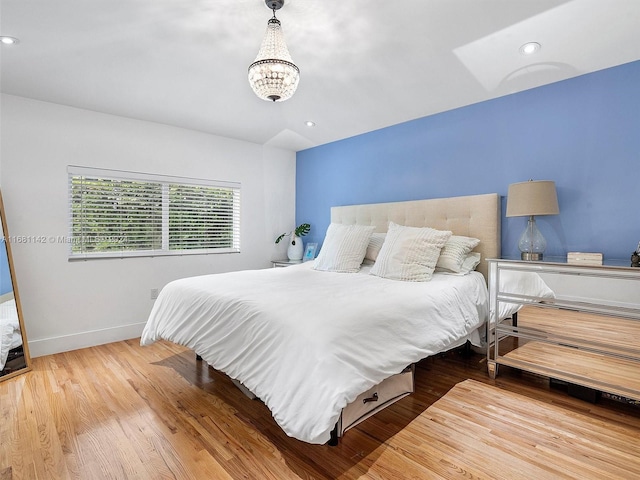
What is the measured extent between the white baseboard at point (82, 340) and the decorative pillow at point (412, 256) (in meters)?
2.65

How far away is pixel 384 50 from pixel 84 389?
320 centimetres

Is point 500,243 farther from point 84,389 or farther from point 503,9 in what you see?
point 84,389

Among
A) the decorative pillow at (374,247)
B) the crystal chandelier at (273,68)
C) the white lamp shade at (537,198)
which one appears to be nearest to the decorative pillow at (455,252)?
the white lamp shade at (537,198)

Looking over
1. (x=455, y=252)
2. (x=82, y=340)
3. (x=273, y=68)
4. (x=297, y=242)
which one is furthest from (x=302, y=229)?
(x=273, y=68)

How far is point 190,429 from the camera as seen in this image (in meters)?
1.87

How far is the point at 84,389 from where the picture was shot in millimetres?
2363

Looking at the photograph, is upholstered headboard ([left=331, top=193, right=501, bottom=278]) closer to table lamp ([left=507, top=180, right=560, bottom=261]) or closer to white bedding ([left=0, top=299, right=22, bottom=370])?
table lamp ([left=507, top=180, right=560, bottom=261])

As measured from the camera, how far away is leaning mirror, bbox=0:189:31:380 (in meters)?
2.62

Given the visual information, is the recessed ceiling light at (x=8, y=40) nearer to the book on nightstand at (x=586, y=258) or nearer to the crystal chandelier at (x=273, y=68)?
the crystal chandelier at (x=273, y=68)

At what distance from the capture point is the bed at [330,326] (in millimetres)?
1486

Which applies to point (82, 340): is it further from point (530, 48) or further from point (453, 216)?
point (530, 48)

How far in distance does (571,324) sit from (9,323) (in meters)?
4.30

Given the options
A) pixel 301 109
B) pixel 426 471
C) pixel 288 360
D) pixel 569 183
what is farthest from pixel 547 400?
pixel 301 109

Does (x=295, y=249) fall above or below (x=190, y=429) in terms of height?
above
